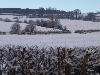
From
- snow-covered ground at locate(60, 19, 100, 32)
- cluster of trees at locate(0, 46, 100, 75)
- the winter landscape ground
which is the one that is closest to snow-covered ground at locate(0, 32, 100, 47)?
the winter landscape ground

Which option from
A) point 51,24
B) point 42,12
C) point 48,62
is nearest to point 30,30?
point 51,24

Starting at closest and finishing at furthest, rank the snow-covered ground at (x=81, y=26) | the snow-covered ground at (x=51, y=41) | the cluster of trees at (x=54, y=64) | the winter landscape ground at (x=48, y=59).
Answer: the cluster of trees at (x=54, y=64)
the winter landscape ground at (x=48, y=59)
the snow-covered ground at (x=51, y=41)
the snow-covered ground at (x=81, y=26)

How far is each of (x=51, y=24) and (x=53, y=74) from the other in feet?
180

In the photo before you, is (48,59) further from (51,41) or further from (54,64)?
(51,41)

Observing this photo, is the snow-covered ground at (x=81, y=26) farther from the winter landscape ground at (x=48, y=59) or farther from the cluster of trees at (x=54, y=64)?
the cluster of trees at (x=54, y=64)

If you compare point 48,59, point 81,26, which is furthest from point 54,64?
point 81,26

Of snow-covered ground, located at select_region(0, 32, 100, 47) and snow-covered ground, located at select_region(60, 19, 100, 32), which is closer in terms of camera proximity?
snow-covered ground, located at select_region(0, 32, 100, 47)

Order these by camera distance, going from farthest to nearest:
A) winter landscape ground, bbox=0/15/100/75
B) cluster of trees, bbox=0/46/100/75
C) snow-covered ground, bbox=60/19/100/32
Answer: snow-covered ground, bbox=60/19/100/32 → winter landscape ground, bbox=0/15/100/75 → cluster of trees, bbox=0/46/100/75

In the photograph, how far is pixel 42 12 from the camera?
350 feet

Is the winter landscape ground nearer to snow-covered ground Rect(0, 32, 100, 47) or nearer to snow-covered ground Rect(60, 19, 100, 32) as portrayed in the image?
snow-covered ground Rect(0, 32, 100, 47)

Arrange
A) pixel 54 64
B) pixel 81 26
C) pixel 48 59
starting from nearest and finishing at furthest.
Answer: pixel 54 64 → pixel 48 59 → pixel 81 26

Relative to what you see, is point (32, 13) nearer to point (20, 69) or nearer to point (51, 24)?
point (51, 24)

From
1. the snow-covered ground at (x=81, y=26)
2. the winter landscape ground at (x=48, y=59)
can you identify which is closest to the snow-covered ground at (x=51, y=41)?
the winter landscape ground at (x=48, y=59)

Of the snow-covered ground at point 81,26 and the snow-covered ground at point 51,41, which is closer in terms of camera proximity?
the snow-covered ground at point 51,41
